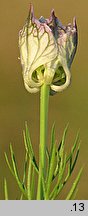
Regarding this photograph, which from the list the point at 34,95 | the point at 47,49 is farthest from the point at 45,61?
the point at 34,95

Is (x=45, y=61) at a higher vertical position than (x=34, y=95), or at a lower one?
higher

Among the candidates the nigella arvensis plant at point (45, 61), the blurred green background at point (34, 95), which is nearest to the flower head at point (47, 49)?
the nigella arvensis plant at point (45, 61)

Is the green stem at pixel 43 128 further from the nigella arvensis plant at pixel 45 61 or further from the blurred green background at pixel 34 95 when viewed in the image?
the blurred green background at pixel 34 95

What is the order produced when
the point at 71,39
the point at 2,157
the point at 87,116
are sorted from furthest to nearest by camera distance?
1. the point at 87,116
2. the point at 2,157
3. the point at 71,39

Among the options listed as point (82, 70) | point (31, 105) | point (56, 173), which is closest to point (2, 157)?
point (31, 105)

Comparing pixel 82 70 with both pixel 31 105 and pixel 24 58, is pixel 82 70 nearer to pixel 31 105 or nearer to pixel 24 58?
pixel 31 105

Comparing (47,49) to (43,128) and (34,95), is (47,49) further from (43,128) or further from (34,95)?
(34,95)
